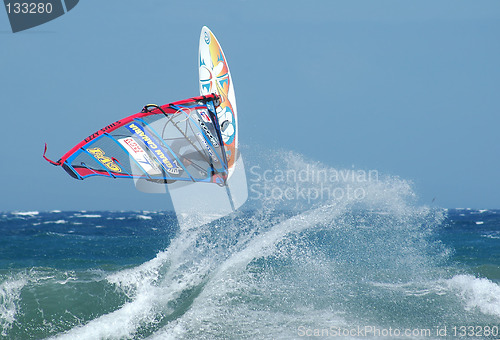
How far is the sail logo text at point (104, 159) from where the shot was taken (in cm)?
700

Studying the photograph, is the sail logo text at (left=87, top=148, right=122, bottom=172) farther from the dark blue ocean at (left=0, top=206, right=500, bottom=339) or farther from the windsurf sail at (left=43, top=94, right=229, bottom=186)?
the dark blue ocean at (left=0, top=206, right=500, bottom=339)

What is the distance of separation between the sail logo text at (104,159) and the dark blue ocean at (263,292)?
2195 millimetres

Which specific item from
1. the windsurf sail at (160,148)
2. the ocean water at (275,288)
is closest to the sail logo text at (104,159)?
the windsurf sail at (160,148)

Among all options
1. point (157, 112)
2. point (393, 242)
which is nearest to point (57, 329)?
point (157, 112)

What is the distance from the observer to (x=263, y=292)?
25.6 ft

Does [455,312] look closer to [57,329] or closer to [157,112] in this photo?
[157,112]

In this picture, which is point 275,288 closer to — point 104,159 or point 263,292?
point 263,292

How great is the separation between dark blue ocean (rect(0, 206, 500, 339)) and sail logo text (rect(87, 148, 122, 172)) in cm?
220

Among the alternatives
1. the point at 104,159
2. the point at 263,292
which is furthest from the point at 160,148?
the point at 263,292

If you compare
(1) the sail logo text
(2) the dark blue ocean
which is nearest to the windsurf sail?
(1) the sail logo text

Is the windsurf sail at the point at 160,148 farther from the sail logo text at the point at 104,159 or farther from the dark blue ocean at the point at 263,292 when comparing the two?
the dark blue ocean at the point at 263,292

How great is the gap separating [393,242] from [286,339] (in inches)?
228

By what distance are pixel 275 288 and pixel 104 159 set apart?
3446mm

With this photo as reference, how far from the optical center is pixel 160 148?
7332mm
